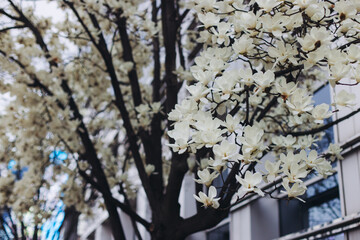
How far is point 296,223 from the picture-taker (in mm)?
4918

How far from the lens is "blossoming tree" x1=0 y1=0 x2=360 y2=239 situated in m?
2.21

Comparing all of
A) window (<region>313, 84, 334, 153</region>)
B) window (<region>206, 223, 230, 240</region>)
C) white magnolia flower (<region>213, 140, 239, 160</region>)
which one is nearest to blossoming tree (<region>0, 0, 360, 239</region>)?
white magnolia flower (<region>213, 140, 239, 160</region>)

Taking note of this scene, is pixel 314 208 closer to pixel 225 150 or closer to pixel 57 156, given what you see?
pixel 225 150

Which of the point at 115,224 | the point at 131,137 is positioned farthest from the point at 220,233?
the point at 131,137

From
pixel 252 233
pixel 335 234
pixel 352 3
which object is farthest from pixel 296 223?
pixel 352 3

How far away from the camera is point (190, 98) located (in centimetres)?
225

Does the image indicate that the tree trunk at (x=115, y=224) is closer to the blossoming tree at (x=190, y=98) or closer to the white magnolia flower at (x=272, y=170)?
the blossoming tree at (x=190, y=98)

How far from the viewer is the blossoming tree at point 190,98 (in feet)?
7.24

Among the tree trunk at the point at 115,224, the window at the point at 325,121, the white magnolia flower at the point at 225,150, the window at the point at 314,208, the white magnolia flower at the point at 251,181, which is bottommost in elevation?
the white magnolia flower at the point at 251,181

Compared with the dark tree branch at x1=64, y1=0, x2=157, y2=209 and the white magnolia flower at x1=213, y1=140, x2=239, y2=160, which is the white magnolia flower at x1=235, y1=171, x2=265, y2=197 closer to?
the white magnolia flower at x1=213, y1=140, x2=239, y2=160

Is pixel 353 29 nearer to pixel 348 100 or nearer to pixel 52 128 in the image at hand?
pixel 348 100

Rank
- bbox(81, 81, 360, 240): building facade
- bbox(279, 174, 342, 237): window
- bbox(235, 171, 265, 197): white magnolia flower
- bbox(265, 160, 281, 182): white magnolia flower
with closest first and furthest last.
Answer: bbox(235, 171, 265, 197): white magnolia flower < bbox(265, 160, 281, 182): white magnolia flower < bbox(81, 81, 360, 240): building facade < bbox(279, 174, 342, 237): window

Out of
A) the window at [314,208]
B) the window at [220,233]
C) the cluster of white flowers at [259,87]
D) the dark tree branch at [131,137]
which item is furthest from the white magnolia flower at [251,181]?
the window at [220,233]

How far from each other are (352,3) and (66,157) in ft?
13.1
